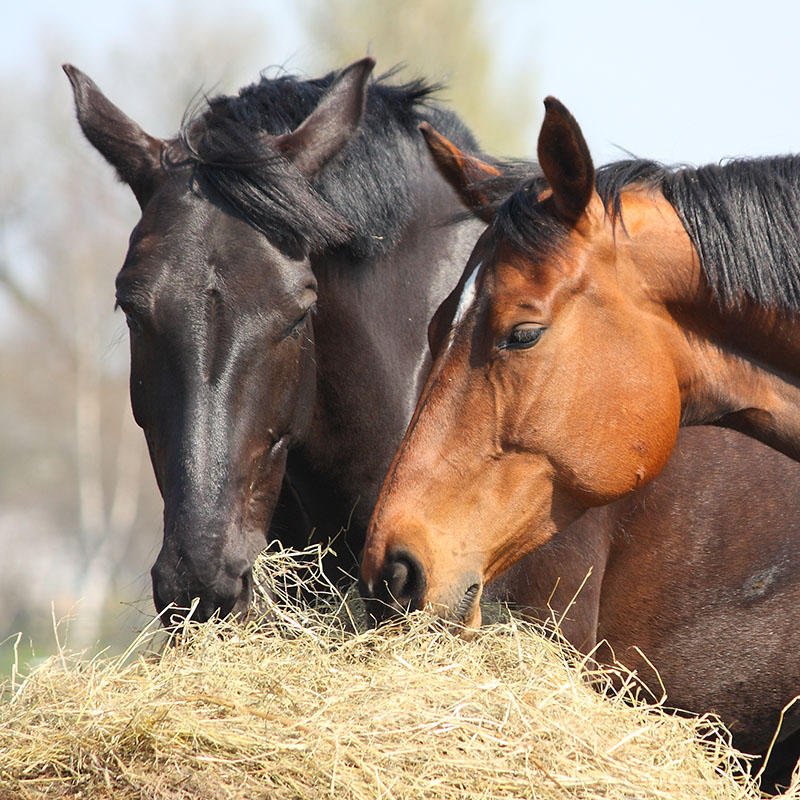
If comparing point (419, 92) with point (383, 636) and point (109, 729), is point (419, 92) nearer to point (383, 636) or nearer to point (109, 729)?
point (383, 636)

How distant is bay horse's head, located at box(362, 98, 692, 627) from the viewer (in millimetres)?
2715

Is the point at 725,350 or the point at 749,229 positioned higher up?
the point at 749,229

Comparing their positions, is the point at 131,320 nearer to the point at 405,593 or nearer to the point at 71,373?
the point at 405,593

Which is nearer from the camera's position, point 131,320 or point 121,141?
point 131,320

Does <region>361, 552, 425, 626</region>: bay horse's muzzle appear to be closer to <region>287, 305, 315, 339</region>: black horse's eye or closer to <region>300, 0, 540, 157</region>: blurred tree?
<region>287, 305, 315, 339</region>: black horse's eye

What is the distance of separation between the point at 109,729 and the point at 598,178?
81.9 inches

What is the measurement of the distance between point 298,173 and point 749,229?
1439 mm

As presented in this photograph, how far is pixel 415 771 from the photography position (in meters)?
2.11

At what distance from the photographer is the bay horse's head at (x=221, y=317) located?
2.81 metres

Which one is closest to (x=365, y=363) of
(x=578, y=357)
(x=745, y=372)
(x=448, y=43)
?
(x=578, y=357)

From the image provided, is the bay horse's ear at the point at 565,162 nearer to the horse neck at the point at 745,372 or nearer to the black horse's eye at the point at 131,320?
the horse neck at the point at 745,372

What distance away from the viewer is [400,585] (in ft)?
8.41

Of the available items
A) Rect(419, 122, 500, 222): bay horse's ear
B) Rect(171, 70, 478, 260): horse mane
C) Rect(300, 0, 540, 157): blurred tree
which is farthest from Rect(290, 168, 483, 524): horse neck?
Rect(300, 0, 540, 157): blurred tree

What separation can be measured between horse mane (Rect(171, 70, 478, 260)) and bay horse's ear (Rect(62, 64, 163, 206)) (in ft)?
0.34
